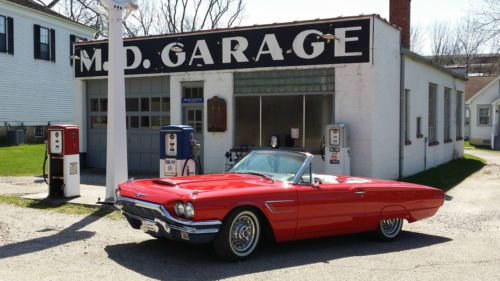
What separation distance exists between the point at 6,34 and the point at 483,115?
30690 mm

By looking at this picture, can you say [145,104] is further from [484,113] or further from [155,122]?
[484,113]

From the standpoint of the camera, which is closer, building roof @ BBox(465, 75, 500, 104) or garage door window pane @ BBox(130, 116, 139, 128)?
garage door window pane @ BBox(130, 116, 139, 128)

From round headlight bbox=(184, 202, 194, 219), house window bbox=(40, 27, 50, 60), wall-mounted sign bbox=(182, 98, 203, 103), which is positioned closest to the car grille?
round headlight bbox=(184, 202, 194, 219)

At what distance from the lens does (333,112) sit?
14.0 m

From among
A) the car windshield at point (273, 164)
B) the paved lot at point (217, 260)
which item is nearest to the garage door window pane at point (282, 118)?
the paved lot at point (217, 260)

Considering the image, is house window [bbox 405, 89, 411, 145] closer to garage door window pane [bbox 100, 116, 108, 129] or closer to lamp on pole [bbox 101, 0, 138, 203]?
lamp on pole [bbox 101, 0, 138, 203]

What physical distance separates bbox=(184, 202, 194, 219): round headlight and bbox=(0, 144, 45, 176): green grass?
11693mm

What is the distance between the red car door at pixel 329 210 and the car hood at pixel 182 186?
0.55m

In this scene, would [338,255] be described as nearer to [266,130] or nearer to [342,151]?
[342,151]

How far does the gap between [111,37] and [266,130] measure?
5770mm

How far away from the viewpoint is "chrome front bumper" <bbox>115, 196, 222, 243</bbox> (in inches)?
233

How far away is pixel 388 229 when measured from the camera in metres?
7.84

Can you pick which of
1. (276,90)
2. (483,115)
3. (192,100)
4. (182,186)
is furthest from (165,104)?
(483,115)

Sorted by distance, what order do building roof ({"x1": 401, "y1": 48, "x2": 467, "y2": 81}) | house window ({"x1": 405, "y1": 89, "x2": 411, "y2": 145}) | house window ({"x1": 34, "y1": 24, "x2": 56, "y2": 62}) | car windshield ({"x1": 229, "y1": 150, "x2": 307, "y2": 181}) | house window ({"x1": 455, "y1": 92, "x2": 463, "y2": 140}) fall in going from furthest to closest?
1. house window ({"x1": 34, "y1": 24, "x2": 56, "y2": 62})
2. house window ({"x1": 455, "y1": 92, "x2": 463, "y2": 140})
3. house window ({"x1": 405, "y1": 89, "x2": 411, "y2": 145})
4. building roof ({"x1": 401, "y1": 48, "x2": 467, "y2": 81})
5. car windshield ({"x1": 229, "y1": 150, "x2": 307, "y2": 181})
